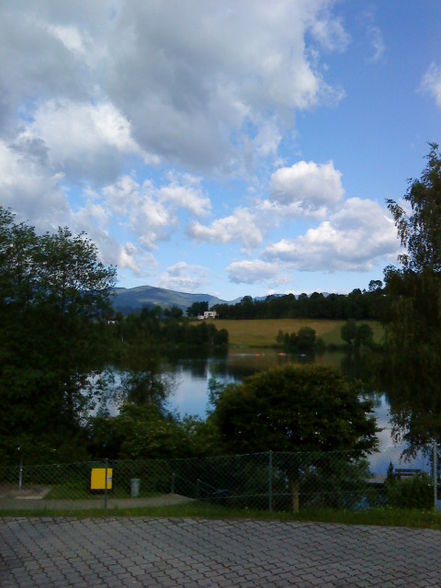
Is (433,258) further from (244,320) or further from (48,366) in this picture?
(244,320)

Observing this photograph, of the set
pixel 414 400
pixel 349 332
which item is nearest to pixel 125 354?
pixel 414 400

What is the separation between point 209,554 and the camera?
7320 millimetres

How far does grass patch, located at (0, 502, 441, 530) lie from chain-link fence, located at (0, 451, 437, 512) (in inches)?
24.3

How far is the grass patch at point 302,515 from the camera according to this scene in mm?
8672

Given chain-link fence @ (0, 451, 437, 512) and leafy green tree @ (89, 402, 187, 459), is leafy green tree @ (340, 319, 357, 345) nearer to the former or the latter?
leafy green tree @ (89, 402, 187, 459)

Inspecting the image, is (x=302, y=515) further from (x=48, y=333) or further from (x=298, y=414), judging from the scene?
(x=48, y=333)

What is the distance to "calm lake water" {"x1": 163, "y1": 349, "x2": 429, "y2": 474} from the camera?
32594 millimetres

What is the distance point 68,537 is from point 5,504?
6.82m

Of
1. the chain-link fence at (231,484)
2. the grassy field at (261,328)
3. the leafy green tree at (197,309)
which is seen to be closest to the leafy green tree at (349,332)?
the grassy field at (261,328)

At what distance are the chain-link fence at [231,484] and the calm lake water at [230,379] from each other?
14.4m

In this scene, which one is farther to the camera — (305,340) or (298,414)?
(305,340)

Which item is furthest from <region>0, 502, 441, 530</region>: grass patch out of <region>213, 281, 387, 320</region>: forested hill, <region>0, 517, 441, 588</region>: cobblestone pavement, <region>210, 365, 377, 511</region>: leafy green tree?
<region>213, 281, 387, 320</region>: forested hill

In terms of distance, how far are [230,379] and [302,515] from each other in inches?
1974

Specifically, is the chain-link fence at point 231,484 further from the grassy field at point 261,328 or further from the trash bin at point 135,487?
the grassy field at point 261,328
